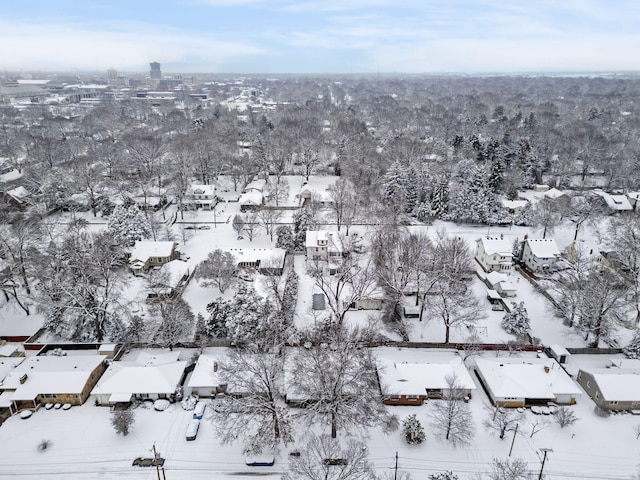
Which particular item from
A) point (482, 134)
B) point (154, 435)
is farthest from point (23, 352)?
point (482, 134)

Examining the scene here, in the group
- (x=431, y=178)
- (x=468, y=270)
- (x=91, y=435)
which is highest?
(x=431, y=178)

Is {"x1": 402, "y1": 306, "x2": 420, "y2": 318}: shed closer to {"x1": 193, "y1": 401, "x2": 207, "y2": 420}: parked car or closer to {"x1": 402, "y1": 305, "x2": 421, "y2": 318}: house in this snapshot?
{"x1": 402, "y1": 305, "x2": 421, "y2": 318}: house

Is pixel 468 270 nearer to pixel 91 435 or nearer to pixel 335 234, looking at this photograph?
pixel 335 234

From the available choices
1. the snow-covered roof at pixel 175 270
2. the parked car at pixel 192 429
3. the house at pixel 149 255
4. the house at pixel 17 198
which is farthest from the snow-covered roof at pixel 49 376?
the house at pixel 17 198

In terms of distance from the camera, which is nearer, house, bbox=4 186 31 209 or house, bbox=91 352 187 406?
house, bbox=91 352 187 406

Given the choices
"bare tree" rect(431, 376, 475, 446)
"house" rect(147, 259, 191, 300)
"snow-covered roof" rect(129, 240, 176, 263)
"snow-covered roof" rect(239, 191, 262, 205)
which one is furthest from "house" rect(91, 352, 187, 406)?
"snow-covered roof" rect(239, 191, 262, 205)
